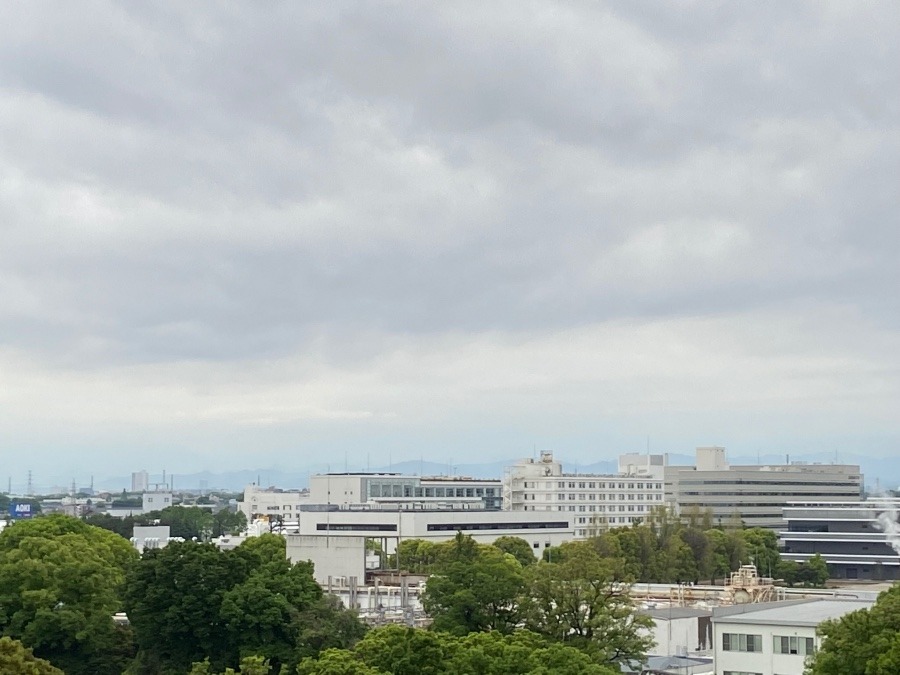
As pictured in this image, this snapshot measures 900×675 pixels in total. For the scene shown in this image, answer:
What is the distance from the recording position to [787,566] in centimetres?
9281

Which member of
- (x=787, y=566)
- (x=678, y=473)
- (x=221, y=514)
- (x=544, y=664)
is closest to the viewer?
(x=544, y=664)

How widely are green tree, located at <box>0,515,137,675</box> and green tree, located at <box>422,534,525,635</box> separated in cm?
1435

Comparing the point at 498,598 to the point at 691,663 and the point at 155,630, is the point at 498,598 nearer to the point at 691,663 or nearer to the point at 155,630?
→ the point at 691,663

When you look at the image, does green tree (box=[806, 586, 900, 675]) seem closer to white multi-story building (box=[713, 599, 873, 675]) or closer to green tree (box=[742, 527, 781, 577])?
white multi-story building (box=[713, 599, 873, 675])

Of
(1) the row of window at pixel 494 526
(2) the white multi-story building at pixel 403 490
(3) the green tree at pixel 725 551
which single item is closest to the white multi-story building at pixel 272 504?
(2) the white multi-story building at pixel 403 490

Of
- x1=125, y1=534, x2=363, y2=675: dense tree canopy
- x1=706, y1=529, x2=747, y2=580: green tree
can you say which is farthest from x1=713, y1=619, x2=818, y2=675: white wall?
x1=706, y1=529, x2=747, y2=580: green tree

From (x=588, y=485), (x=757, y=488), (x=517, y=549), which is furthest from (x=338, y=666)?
(x=757, y=488)

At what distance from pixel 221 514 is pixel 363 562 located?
98379 mm

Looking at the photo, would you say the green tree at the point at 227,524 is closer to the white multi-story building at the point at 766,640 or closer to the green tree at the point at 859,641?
the white multi-story building at the point at 766,640

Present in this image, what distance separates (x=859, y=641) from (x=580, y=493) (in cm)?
9957

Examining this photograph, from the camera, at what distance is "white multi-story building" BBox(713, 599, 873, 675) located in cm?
4122

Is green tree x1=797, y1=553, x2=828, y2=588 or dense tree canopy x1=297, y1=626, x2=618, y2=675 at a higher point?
dense tree canopy x1=297, y1=626, x2=618, y2=675

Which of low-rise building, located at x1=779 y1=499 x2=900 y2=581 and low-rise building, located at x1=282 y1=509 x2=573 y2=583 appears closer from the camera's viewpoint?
low-rise building, located at x1=282 y1=509 x2=573 y2=583

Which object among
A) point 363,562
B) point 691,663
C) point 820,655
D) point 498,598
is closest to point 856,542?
point 363,562
